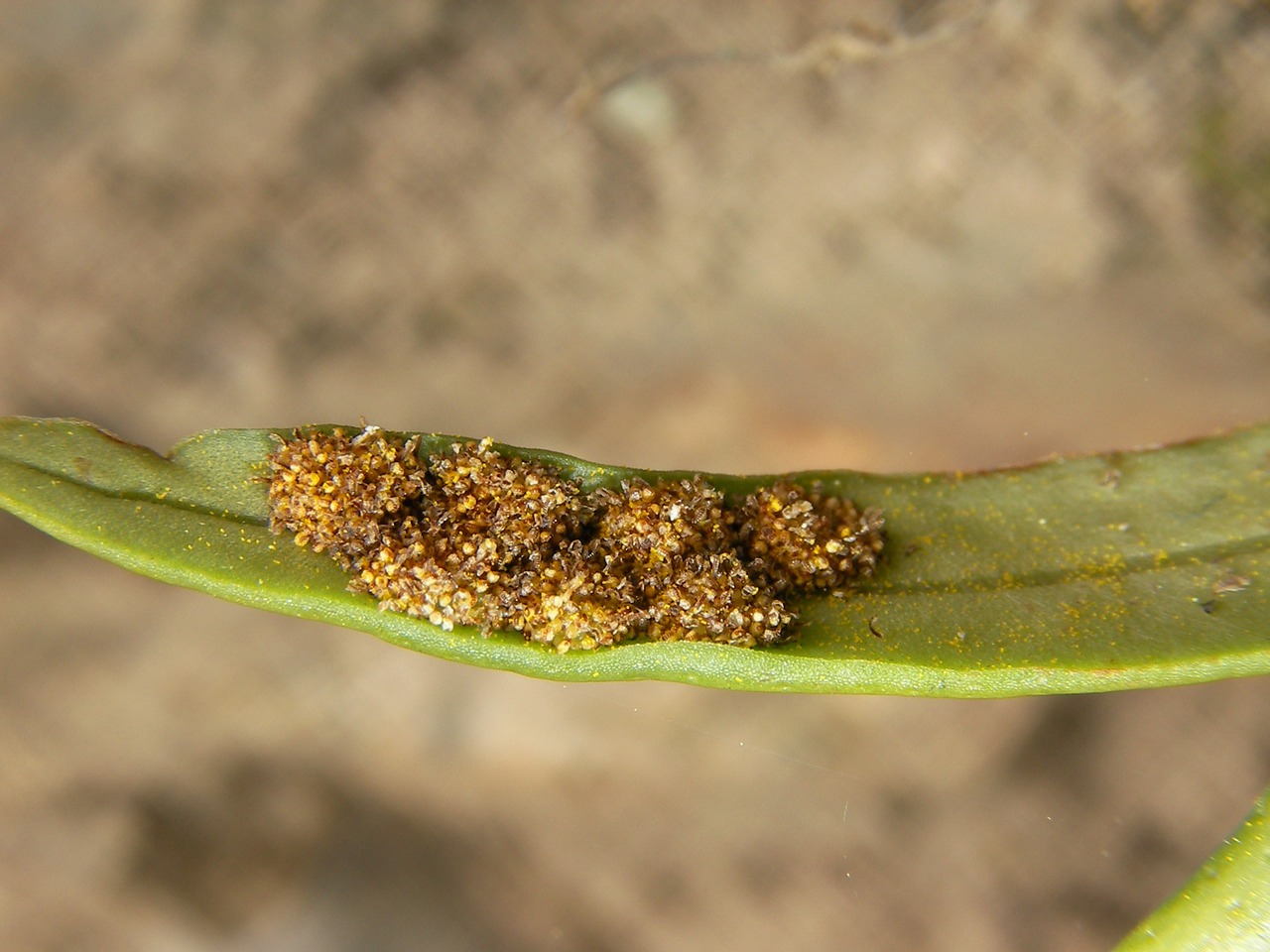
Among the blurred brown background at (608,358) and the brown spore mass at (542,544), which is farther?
the blurred brown background at (608,358)

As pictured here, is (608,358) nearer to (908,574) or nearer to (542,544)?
(542,544)

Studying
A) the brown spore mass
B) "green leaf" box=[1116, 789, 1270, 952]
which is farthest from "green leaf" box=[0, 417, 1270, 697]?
"green leaf" box=[1116, 789, 1270, 952]

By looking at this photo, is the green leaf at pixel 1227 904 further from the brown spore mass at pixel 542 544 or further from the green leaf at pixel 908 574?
the brown spore mass at pixel 542 544

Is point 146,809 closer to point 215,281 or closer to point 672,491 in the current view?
point 215,281

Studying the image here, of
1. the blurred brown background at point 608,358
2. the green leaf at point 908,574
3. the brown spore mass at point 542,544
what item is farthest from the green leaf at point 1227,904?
the brown spore mass at point 542,544

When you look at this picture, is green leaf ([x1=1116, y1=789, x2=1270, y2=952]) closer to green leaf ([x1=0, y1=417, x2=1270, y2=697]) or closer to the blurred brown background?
green leaf ([x1=0, y1=417, x2=1270, y2=697])

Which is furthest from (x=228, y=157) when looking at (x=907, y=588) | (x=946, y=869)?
(x=946, y=869)
